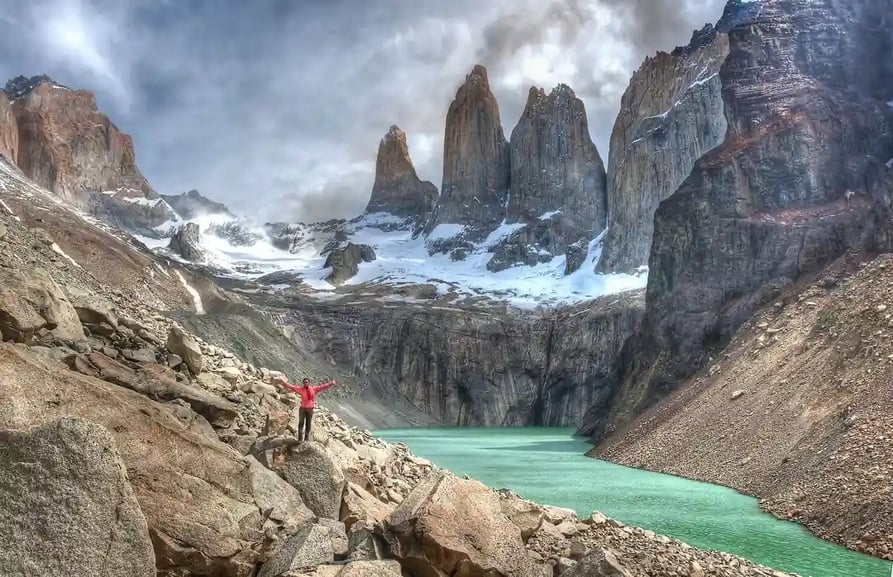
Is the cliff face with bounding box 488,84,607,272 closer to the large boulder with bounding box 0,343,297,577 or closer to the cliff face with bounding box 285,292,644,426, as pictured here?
the cliff face with bounding box 285,292,644,426

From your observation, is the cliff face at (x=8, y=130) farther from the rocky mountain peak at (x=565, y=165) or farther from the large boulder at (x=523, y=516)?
the large boulder at (x=523, y=516)

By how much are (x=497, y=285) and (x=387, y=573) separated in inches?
5855

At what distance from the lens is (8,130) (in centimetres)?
17000

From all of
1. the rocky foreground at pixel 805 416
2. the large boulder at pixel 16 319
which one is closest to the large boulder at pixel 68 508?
the large boulder at pixel 16 319

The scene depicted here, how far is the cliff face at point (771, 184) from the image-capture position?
164 feet

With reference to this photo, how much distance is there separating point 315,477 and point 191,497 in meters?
2.39

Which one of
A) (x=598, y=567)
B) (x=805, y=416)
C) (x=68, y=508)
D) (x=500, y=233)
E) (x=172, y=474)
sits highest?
(x=500, y=233)

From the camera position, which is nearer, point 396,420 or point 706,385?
point 706,385

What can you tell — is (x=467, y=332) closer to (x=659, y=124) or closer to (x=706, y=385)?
(x=659, y=124)

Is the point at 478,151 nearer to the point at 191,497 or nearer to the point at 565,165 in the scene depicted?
the point at 565,165

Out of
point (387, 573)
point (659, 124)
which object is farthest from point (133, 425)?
point (659, 124)

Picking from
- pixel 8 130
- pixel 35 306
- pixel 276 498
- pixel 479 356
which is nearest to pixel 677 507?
pixel 276 498

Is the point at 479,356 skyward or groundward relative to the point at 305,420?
skyward

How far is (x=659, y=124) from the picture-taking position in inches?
5354
